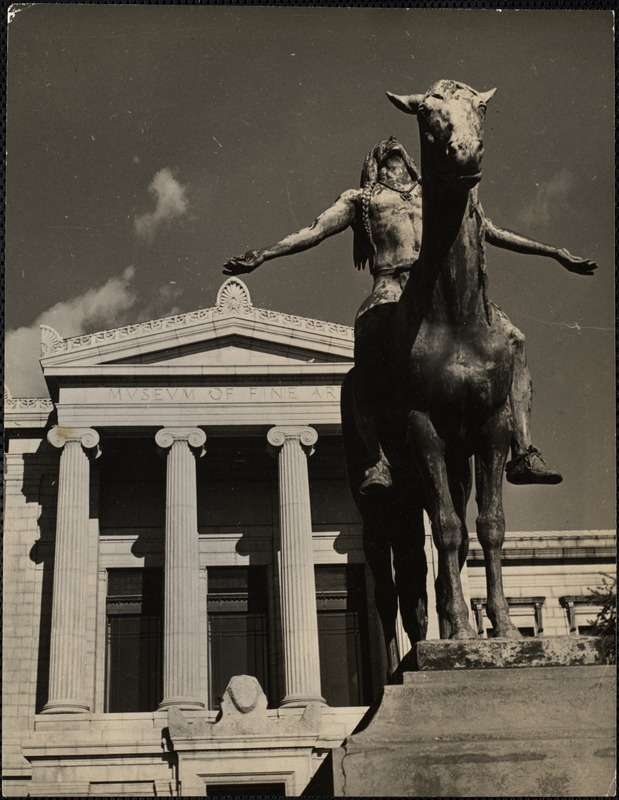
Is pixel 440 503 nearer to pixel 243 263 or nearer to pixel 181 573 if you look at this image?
pixel 243 263

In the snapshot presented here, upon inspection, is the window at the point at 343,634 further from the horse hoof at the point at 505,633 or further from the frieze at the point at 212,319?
the horse hoof at the point at 505,633

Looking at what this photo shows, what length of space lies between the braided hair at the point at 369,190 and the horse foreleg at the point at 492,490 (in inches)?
71.5

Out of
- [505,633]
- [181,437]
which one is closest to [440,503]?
[505,633]

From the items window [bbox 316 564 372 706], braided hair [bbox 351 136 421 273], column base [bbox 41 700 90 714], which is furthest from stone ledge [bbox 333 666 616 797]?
window [bbox 316 564 372 706]

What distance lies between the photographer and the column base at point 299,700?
39.8 metres

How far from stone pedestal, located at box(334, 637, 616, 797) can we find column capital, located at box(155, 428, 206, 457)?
3745 cm

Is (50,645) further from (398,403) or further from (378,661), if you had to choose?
(398,403)

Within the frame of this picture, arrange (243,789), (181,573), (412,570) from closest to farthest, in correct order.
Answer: (412,570), (243,789), (181,573)

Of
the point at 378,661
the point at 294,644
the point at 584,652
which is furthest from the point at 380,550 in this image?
the point at 378,661

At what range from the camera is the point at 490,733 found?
7.20 m

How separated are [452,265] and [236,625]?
4041 centimetres

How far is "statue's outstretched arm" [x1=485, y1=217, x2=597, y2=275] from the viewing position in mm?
9000

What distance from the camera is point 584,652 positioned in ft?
25.0

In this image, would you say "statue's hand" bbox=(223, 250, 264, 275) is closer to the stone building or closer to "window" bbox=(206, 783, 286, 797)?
"window" bbox=(206, 783, 286, 797)
